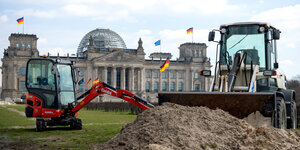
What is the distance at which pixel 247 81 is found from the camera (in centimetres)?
1057

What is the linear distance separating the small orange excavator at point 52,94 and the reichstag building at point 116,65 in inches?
2959

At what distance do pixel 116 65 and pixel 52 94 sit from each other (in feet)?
281

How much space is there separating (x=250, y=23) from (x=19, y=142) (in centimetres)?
823

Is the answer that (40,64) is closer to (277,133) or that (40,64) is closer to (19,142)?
(19,142)

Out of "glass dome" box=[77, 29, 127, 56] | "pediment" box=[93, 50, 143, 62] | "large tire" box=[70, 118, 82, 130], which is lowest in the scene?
"large tire" box=[70, 118, 82, 130]

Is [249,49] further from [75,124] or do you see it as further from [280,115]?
[75,124]

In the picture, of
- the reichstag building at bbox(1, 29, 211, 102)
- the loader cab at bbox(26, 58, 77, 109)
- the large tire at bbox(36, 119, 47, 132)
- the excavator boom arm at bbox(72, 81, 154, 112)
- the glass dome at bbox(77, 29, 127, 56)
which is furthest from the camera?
the glass dome at bbox(77, 29, 127, 56)

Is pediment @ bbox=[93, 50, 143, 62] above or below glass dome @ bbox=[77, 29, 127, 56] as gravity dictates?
below

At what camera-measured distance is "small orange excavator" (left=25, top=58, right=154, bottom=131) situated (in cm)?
1662

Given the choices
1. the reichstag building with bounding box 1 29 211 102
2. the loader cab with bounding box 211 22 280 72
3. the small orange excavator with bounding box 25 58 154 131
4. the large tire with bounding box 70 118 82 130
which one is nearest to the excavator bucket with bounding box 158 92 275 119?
the loader cab with bounding box 211 22 280 72

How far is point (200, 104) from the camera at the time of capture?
9453 mm

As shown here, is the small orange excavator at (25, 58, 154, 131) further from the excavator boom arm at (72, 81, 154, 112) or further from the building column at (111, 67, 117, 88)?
the building column at (111, 67, 117, 88)

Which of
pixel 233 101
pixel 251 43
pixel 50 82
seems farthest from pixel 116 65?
pixel 233 101

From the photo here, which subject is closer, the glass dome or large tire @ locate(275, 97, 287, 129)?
large tire @ locate(275, 97, 287, 129)
